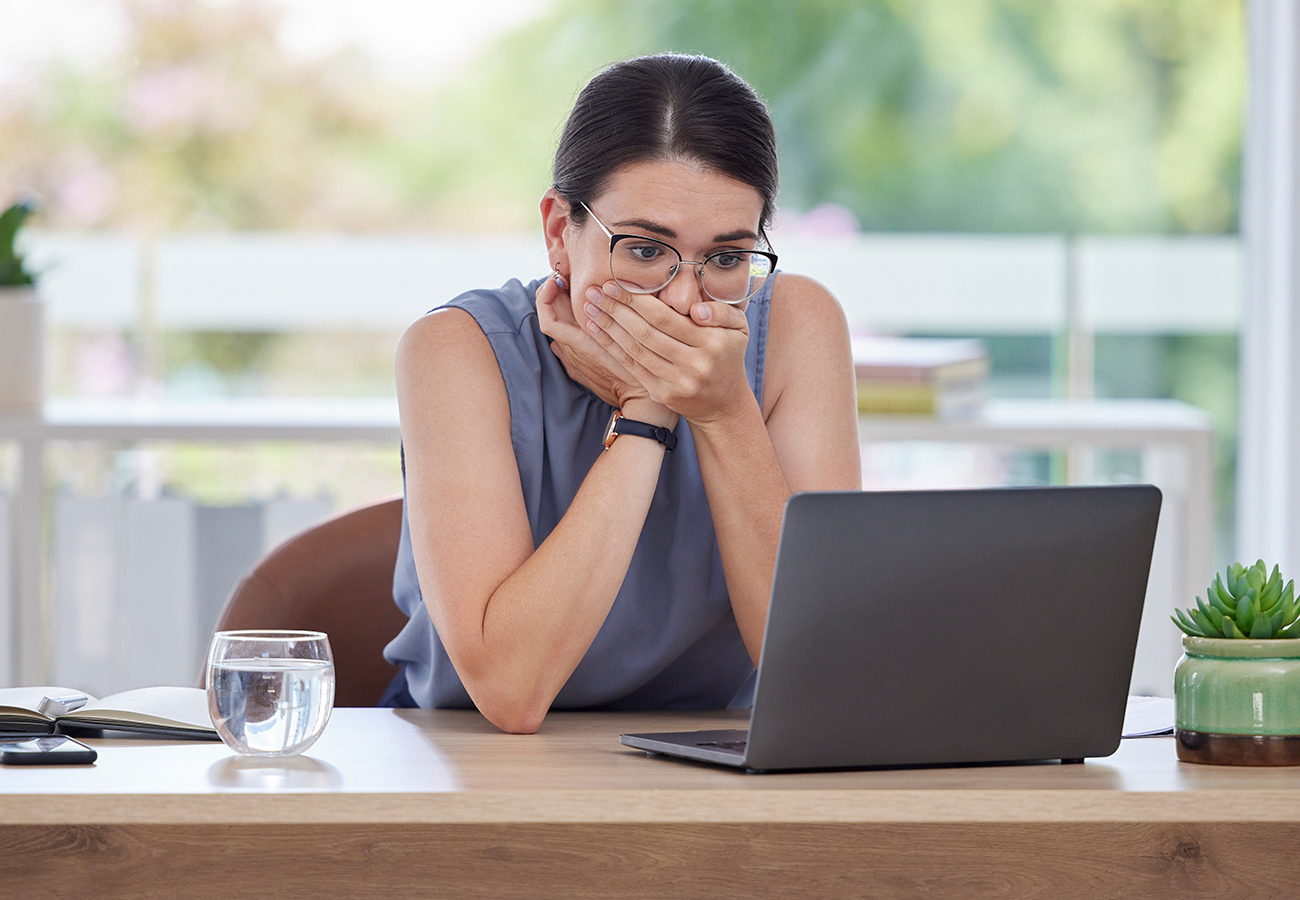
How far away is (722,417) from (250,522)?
1.38 m

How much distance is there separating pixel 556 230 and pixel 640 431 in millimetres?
245

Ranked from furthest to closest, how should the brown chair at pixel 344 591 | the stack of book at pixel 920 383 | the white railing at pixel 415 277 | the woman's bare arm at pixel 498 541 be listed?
1. the white railing at pixel 415 277
2. the stack of book at pixel 920 383
3. the brown chair at pixel 344 591
4. the woman's bare arm at pixel 498 541

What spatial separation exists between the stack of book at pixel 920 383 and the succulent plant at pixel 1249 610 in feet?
4.56

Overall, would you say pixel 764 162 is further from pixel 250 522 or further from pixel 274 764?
pixel 250 522

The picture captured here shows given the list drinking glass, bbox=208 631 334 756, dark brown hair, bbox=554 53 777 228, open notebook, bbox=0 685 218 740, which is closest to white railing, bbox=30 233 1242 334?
dark brown hair, bbox=554 53 777 228

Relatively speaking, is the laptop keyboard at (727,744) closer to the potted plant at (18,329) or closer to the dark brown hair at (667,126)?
the dark brown hair at (667,126)

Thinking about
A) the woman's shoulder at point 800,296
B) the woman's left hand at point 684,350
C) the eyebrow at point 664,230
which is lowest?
the woman's left hand at point 684,350

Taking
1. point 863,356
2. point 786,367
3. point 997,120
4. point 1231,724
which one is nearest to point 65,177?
point 863,356

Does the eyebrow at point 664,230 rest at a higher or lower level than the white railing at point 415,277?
lower

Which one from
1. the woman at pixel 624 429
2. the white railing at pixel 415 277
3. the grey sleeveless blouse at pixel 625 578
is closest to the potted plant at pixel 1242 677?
the woman at pixel 624 429

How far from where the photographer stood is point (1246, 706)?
3.00ft

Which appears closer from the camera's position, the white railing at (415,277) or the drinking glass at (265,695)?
the drinking glass at (265,695)

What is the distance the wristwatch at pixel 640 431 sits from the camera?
1302 mm

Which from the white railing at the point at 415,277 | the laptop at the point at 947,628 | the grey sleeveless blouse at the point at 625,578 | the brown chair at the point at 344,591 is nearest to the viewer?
the laptop at the point at 947,628
